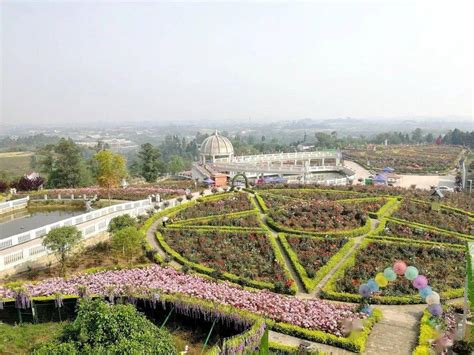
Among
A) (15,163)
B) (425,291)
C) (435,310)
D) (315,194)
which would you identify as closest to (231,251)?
(425,291)

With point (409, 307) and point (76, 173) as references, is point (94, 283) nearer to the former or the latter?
point (409, 307)

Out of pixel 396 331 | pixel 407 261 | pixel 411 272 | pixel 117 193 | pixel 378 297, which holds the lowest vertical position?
pixel 396 331

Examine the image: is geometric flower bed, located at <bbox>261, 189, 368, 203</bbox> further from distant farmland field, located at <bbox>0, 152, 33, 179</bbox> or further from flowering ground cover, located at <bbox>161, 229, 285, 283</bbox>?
distant farmland field, located at <bbox>0, 152, 33, 179</bbox>

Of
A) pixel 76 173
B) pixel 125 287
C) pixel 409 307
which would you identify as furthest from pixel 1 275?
pixel 76 173

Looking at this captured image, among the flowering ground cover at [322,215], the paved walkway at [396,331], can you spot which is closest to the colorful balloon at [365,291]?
the paved walkway at [396,331]

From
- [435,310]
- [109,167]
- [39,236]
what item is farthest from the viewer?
[109,167]

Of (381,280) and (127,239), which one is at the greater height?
(127,239)

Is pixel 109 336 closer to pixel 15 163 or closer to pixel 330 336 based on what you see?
pixel 330 336
